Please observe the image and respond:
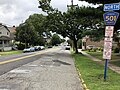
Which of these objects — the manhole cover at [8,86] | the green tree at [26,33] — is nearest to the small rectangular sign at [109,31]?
the manhole cover at [8,86]

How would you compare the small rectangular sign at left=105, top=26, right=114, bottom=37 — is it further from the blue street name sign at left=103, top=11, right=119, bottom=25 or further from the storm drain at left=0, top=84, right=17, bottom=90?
the storm drain at left=0, top=84, right=17, bottom=90

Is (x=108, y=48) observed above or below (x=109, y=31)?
below

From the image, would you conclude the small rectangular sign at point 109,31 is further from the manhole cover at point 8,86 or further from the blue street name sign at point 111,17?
the manhole cover at point 8,86

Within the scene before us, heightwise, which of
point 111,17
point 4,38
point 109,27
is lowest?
point 109,27

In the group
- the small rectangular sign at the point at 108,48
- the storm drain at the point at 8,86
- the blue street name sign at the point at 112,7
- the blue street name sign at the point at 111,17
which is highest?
the blue street name sign at the point at 112,7

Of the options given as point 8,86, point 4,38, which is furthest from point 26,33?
point 8,86

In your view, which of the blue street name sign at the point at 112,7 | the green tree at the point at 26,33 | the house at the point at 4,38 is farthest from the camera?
the house at the point at 4,38

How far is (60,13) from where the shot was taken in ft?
149

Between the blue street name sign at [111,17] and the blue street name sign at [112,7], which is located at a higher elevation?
the blue street name sign at [112,7]

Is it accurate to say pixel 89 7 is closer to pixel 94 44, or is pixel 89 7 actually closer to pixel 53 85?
pixel 53 85

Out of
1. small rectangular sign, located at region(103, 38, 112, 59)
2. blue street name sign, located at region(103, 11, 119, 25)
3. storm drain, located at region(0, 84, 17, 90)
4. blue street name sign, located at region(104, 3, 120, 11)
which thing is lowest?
storm drain, located at region(0, 84, 17, 90)

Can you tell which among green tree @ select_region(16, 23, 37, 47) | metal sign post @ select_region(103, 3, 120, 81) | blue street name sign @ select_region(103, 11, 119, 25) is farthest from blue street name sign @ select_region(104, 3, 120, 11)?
green tree @ select_region(16, 23, 37, 47)

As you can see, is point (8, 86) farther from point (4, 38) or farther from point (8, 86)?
point (4, 38)

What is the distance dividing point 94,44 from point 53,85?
78.3 meters
